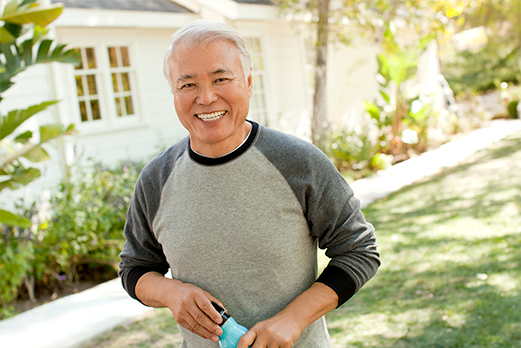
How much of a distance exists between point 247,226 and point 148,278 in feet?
1.52

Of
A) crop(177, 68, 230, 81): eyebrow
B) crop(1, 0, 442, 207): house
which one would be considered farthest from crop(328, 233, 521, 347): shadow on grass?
crop(1, 0, 442, 207): house

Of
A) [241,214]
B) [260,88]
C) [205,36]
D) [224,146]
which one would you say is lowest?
[241,214]

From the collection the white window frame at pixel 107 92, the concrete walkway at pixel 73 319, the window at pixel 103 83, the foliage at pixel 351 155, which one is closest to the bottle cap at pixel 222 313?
the concrete walkway at pixel 73 319

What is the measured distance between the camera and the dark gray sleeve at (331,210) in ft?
5.32

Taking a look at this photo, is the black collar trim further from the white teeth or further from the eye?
the eye

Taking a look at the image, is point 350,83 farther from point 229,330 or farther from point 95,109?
point 229,330

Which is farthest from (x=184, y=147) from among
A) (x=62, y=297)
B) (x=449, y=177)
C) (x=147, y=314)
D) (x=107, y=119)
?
(x=449, y=177)

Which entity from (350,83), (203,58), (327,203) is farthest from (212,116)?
(350,83)

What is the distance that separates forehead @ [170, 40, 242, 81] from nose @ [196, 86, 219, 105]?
0.17 feet

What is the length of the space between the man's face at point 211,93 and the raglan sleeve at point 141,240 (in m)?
0.29

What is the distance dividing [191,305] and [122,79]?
7.90m

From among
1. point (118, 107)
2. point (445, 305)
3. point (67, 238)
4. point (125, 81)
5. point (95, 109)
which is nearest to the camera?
point (445, 305)

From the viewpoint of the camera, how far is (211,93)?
159cm

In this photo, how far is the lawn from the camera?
149 inches
